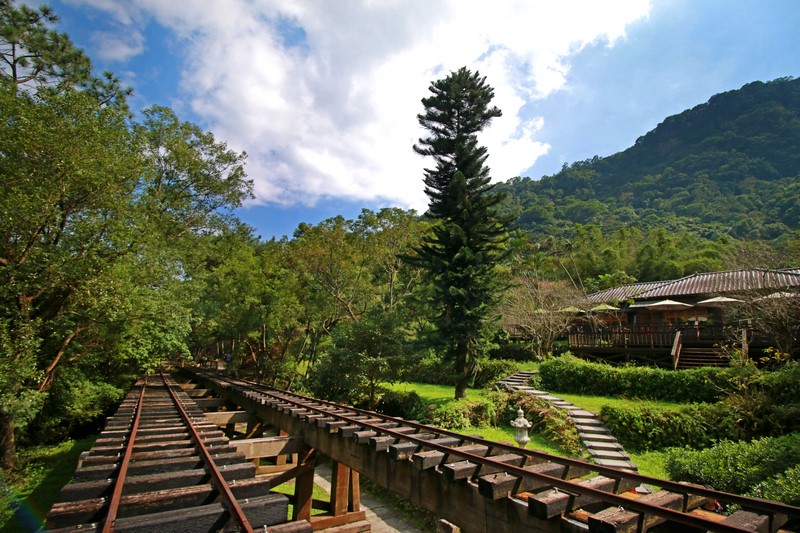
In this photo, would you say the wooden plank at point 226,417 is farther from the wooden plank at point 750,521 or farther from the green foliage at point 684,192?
the green foliage at point 684,192

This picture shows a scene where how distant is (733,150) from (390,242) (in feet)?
339

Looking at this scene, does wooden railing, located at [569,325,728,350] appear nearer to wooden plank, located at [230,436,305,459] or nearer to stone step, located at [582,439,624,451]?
stone step, located at [582,439,624,451]

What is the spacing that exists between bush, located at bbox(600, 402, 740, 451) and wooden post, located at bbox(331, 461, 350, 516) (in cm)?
773

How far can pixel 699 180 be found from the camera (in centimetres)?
8181

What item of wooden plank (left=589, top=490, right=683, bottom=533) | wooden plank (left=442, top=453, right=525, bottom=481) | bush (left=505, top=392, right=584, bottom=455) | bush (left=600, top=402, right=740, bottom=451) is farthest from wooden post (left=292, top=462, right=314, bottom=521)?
bush (left=600, top=402, right=740, bottom=451)

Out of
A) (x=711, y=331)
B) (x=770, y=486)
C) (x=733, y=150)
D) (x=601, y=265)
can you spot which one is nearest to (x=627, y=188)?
(x=733, y=150)

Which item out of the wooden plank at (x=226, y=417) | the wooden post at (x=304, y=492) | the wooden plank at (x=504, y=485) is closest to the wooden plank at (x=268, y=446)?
the wooden post at (x=304, y=492)

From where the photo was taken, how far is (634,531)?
304 cm

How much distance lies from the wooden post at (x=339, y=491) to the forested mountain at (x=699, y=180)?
54.4 metres

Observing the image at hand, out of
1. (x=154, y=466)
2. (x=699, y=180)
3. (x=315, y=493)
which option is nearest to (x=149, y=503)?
(x=154, y=466)

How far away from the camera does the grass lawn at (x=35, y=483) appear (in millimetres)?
8977

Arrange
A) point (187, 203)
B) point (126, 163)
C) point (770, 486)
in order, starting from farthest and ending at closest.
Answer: point (187, 203), point (126, 163), point (770, 486)

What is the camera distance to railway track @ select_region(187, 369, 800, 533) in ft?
9.91

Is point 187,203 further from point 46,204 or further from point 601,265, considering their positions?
point 601,265
